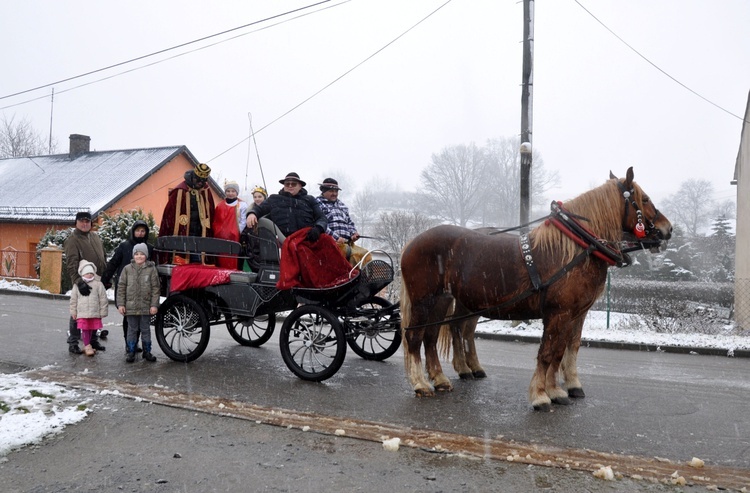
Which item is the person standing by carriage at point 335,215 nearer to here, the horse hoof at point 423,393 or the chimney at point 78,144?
the horse hoof at point 423,393

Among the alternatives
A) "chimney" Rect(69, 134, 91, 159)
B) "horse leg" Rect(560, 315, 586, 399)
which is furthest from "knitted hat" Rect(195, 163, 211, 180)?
"chimney" Rect(69, 134, 91, 159)

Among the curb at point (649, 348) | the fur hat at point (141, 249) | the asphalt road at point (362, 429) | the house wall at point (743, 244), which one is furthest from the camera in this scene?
the house wall at point (743, 244)

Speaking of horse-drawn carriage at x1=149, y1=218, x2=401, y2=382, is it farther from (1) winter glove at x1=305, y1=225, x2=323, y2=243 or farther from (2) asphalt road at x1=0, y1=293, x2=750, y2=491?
(1) winter glove at x1=305, y1=225, x2=323, y2=243

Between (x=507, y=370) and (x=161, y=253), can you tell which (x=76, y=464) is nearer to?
(x=161, y=253)

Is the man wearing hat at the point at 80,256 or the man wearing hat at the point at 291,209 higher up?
the man wearing hat at the point at 291,209

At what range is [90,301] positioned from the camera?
7836mm

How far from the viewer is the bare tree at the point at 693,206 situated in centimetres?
4512

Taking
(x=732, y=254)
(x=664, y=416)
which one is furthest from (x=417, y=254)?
(x=732, y=254)

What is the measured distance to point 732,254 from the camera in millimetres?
27297

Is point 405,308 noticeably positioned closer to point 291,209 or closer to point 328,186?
point 291,209

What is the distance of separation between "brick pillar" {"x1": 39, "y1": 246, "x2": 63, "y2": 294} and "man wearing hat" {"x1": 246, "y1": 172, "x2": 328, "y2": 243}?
13943 millimetres

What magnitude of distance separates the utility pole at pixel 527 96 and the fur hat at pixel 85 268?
24.5 ft

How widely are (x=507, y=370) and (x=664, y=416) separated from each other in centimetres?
222

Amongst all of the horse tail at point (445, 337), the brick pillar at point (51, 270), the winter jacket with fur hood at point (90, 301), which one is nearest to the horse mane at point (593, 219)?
the horse tail at point (445, 337)
